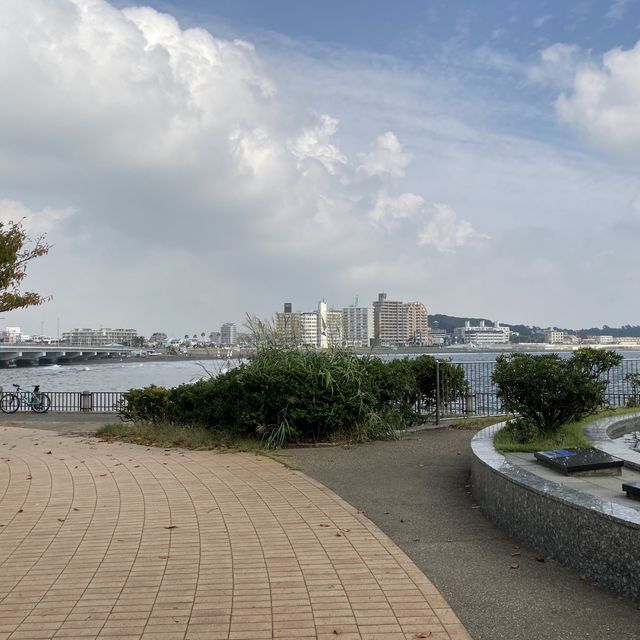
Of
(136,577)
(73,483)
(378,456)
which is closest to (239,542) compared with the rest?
(136,577)

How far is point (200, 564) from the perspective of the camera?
4.93 m

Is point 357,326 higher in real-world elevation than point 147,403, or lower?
higher

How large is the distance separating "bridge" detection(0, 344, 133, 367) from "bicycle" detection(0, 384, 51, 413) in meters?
63.8

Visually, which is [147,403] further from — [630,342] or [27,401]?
[630,342]

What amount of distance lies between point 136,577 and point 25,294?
24.7 ft

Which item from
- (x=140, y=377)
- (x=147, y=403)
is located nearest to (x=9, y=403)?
(x=147, y=403)

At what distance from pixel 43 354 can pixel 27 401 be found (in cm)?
8993

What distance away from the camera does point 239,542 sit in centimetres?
549

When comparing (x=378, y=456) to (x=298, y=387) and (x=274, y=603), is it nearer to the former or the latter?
(x=298, y=387)

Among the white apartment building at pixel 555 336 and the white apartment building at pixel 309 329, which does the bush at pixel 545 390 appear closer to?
the white apartment building at pixel 309 329

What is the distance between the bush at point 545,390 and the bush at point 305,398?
3108mm

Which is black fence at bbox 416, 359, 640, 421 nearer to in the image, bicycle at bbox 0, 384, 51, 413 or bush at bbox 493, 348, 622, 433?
bush at bbox 493, 348, 622, 433

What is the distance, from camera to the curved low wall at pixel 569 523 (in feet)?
13.9

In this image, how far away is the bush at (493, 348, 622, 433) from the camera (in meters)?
8.34
